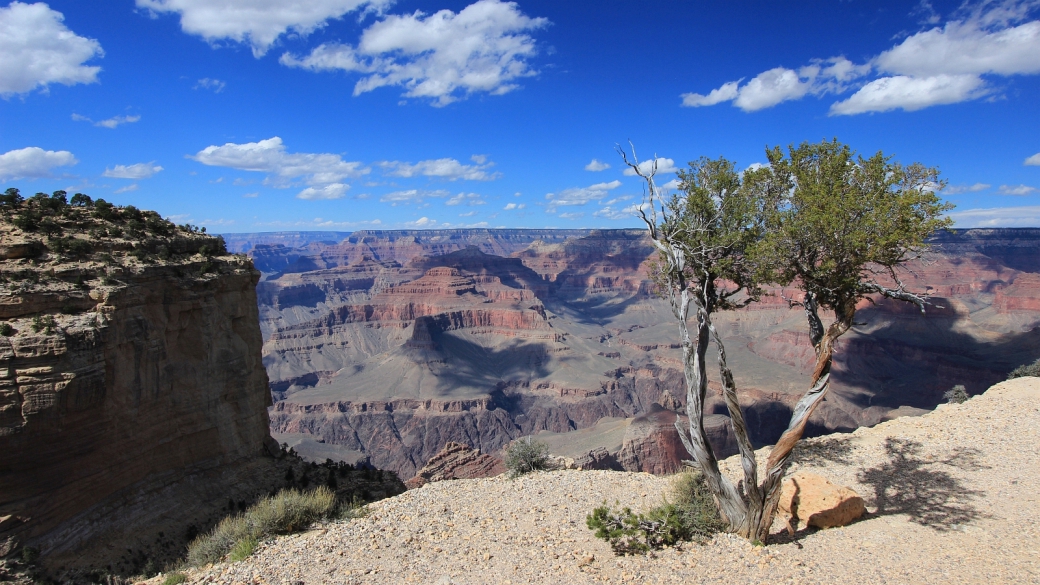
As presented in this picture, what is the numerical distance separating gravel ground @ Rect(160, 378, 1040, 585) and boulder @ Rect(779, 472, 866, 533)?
0.28m

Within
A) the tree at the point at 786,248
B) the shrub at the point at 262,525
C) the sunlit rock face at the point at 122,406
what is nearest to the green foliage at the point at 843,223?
the tree at the point at 786,248

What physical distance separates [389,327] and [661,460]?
313ft

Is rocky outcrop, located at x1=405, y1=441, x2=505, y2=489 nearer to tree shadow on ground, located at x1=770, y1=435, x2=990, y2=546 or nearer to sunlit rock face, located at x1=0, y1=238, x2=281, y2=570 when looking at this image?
sunlit rock face, located at x1=0, y1=238, x2=281, y2=570

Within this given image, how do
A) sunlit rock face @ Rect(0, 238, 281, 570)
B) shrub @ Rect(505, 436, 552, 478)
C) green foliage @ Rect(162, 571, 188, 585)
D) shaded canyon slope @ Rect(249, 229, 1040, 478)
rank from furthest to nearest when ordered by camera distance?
shaded canyon slope @ Rect(249, 229, 1040, 478)
shrub @ Rect(505, 436, 552, 478)
sunlit rock face @ Rect(0, 238, 281, 570)
green foliage @ Rect(162, 571, 188, 585)

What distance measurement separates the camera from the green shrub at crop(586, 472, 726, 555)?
33.8ft

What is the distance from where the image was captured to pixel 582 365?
105125 mm

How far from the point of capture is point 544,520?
40.3 feet

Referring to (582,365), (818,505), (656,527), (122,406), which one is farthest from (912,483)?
(582,365)

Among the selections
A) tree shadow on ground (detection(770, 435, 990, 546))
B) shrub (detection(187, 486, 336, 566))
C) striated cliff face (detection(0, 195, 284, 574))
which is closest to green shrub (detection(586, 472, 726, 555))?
tree shadow on ground (detection(770, 435, 990, 546))

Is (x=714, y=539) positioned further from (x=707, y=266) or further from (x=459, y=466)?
(x=459, y=466)

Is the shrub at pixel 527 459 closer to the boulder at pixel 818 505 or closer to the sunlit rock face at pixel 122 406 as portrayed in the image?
the boulder at pixel 818 505

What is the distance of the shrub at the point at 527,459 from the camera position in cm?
1755

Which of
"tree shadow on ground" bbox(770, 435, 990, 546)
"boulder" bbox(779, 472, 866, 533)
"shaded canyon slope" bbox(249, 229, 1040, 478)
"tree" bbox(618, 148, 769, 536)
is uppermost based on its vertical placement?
"tree" bbox(618, 148, 769, 536)

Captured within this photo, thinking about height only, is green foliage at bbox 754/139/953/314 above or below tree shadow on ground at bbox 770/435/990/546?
above
